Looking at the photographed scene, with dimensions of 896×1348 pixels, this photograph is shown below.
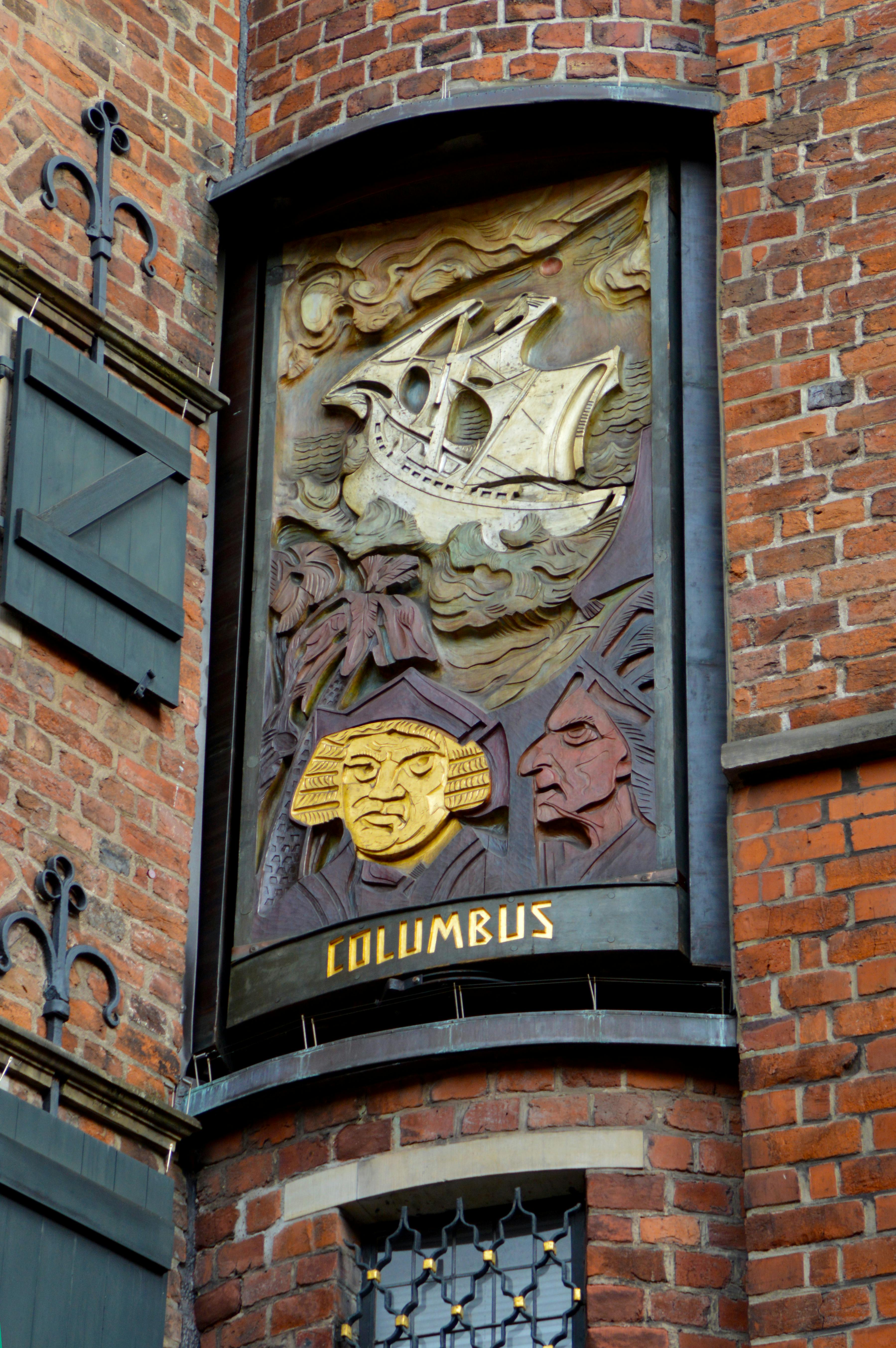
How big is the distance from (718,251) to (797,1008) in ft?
8.16

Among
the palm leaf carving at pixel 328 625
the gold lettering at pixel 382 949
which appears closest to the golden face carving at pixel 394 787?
the palm leaf carving at pixel 328 625

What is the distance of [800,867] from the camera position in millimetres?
7070

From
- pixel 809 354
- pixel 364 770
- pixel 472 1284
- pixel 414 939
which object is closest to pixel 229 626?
pixel 364 770

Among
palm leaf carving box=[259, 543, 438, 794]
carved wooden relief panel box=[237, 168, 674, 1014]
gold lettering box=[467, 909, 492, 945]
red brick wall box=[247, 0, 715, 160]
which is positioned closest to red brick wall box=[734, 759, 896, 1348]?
carved wooden relief panel box=[237, 168, 674, 1014]

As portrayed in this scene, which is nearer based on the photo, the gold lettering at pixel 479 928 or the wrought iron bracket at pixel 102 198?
the gold lettering at pixel 479 928

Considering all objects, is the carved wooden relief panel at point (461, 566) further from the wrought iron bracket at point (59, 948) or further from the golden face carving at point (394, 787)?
the wrought iron bracket at point (59, 948)

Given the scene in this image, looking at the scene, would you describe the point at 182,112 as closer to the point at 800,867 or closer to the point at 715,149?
the point at 715,149

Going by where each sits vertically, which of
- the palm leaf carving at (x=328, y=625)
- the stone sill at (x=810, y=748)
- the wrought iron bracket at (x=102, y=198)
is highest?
the wrought iron bracket at (x=102, y=198)

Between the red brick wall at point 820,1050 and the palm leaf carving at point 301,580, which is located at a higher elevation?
the palm leaf carving at point 301,580

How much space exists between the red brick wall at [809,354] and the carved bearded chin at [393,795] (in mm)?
971

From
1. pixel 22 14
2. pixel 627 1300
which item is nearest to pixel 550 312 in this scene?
pixel 22 14

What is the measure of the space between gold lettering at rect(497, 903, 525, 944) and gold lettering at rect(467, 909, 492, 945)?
3cm

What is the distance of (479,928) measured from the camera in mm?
7363

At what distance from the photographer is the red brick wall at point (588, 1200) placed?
6809mm
